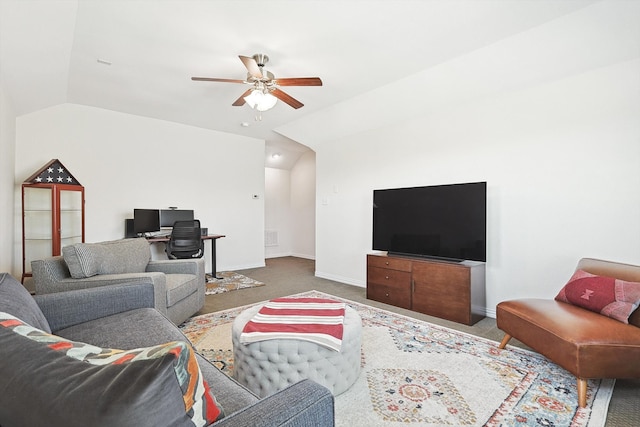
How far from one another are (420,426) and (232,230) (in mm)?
4962

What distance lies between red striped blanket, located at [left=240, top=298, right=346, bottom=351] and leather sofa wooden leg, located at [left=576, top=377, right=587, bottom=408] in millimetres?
1410

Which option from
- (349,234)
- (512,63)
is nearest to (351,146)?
(349,234)

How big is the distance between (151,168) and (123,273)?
2.81m

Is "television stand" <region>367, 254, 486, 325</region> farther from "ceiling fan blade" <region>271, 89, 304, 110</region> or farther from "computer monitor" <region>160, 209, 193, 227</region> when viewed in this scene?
"computer monitor" <region>160, 209, 193, 227</region>

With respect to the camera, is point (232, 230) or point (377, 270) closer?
point (377, 270)

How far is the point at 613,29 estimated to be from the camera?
7.73 feet

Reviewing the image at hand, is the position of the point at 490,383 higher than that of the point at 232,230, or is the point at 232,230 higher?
the point at 232,230

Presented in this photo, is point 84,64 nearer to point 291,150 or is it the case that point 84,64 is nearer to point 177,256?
point 177,256

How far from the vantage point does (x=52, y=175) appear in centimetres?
387

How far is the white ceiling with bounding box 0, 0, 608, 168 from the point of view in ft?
7.56

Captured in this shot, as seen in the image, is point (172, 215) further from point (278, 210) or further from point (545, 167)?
point (545, 167)

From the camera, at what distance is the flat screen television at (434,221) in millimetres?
3148

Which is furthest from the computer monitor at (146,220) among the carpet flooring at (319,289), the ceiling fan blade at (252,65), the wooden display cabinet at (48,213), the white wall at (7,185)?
the ceiling fan blade at (252,65)

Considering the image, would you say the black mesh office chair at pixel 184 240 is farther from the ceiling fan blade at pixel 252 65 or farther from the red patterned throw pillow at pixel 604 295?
the red patterned throw pillow at pixel 604 295
